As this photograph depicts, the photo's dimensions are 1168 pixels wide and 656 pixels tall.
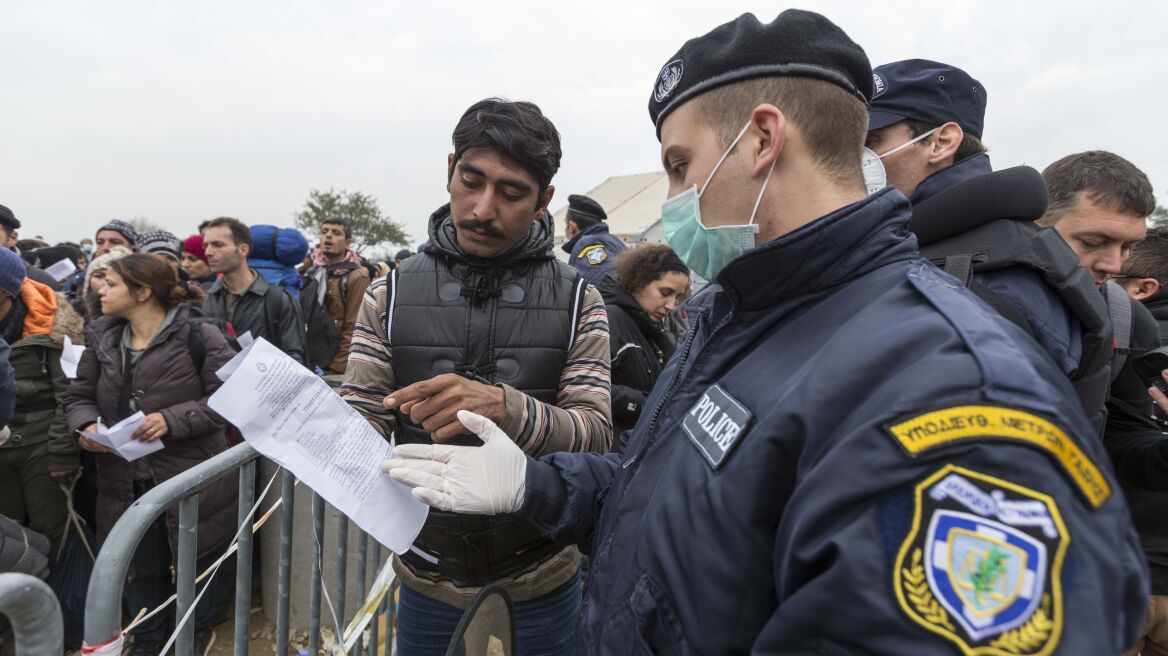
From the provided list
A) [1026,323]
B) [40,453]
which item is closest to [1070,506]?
[1026,323]

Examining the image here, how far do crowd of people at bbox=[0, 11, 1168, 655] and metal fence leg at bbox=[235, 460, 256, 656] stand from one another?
1.31 feet

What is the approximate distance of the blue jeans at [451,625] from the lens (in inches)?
77.9

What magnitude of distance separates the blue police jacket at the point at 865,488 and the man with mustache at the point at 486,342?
36.7 inches

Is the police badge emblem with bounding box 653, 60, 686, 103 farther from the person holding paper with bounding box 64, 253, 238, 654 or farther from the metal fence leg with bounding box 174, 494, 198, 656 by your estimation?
the person holding paper with bounding box 64, 253, 238, 654

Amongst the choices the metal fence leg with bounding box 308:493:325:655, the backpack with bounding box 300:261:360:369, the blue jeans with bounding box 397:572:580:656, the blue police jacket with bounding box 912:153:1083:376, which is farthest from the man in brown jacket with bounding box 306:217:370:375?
the blue police jacket with bounding box 912:153:1083:376

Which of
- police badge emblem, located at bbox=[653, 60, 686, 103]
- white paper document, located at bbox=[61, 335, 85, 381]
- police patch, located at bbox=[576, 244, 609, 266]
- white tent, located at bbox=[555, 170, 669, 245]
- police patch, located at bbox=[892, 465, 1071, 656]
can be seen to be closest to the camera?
police patch, located at bbox=[892, 465, 1071, 656]

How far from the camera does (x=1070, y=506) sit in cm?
60

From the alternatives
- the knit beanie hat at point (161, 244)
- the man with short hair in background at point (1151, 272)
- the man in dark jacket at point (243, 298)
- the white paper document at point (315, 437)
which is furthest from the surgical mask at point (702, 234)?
the knit beanie hat at point (161, 244)

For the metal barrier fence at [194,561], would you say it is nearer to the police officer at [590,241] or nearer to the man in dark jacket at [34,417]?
the man in dark jacket at [34,417]

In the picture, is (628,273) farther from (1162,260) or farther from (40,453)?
(40,453)

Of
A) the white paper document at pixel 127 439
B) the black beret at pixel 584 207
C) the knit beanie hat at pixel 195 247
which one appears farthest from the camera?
the knit beanie hat at pixel 195 247

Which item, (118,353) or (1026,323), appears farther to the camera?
(118,353)

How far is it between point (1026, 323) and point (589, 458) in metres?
1.20

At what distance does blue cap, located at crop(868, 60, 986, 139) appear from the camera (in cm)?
199
